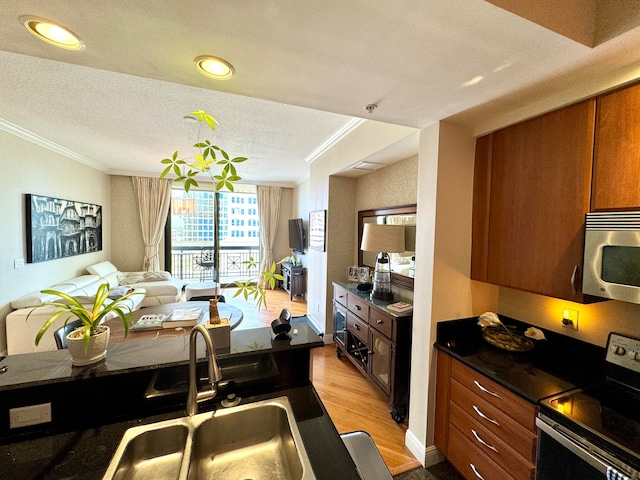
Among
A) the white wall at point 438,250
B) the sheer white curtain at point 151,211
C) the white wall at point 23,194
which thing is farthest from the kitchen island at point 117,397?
the sheer white curtain at point 151,211

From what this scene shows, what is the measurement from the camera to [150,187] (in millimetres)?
5590

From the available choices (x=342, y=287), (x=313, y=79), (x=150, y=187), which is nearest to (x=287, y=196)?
(x=150, y=187)

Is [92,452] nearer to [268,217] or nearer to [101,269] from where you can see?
[101,269]

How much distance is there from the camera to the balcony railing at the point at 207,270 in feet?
20.3

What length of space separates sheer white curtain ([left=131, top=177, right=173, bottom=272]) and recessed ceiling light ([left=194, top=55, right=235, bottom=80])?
17.3 feet

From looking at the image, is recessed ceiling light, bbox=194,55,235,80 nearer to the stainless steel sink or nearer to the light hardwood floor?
the stainless steel sink

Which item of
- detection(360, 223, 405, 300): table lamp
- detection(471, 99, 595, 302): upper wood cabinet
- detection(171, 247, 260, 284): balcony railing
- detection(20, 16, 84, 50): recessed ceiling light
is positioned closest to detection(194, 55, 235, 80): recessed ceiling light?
detection(20, 16, 84, 50): recessed ceiling light

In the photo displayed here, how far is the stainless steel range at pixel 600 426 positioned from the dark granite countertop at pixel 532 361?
0.07m

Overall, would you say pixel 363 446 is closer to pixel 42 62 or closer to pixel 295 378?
pixel 295 378

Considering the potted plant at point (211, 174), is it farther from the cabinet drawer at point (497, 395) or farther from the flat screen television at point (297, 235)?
the flat screen television at point (297, 235)

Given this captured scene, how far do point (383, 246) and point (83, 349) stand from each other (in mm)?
2060

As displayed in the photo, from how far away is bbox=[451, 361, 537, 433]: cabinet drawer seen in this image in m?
1.16

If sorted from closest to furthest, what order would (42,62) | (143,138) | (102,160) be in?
(42,62), (143,138), (102,160)

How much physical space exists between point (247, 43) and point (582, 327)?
2161mm
